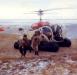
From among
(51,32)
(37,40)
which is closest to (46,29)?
(51,32)

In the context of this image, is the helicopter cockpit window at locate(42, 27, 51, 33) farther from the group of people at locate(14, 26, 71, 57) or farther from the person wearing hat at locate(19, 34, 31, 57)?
the person wearing hat at locate(19, 34, 31, 57)

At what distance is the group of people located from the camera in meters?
3.95

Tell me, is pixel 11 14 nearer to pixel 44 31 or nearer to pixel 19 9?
pixel 19 9

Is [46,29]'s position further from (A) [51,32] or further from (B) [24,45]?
(B) [24,45]

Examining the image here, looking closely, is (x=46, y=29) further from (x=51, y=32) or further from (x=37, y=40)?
(x=37, y=40)

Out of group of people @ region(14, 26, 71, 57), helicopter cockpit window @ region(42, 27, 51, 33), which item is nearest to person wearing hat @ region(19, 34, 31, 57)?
group of people @ region(14, 26, 71, 57)

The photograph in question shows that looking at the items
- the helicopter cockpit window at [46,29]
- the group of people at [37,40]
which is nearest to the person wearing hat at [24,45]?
the group of people at [37,40]

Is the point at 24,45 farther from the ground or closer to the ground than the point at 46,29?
closer to the ground

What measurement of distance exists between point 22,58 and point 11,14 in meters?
0.74

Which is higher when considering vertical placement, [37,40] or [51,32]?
[51,32]

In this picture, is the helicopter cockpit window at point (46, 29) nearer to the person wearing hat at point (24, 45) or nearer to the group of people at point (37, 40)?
the group of people at point (37, 40)

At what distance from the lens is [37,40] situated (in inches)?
157

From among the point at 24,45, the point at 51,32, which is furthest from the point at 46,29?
the point at 24,45

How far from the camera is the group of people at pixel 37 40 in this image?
13.0 ft
